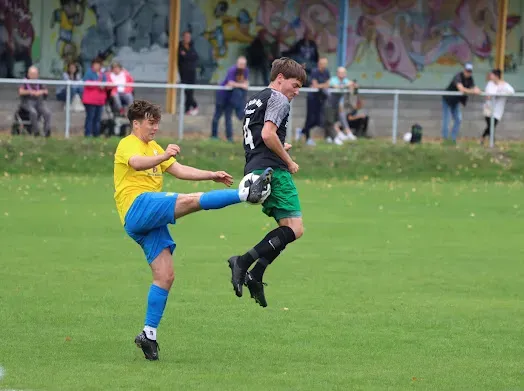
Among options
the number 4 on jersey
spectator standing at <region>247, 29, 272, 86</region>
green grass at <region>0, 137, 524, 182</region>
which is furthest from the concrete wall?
the number 4 on jersey

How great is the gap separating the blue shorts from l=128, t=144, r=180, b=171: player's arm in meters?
0.25

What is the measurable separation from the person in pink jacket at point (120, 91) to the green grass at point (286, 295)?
2.00 meters

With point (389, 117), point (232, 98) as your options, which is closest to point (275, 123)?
point (232, 98)

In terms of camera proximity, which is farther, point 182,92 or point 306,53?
point 306,53

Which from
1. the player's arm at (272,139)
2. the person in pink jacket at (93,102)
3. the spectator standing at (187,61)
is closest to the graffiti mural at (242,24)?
the spectator standing at (187,61)

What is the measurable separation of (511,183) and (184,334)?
16.8m

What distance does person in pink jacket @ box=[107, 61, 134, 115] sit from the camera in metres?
26.4

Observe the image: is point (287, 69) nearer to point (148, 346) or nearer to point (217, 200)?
point (217, 200)

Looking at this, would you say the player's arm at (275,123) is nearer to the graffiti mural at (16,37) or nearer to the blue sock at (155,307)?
the blue sock at (155,307)

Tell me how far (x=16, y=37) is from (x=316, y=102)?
8152 mm

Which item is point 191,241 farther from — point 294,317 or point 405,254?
point 294,317

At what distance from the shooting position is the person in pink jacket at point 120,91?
26.4 m

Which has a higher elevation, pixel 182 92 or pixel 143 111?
pixel 143 111

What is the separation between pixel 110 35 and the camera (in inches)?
1251
